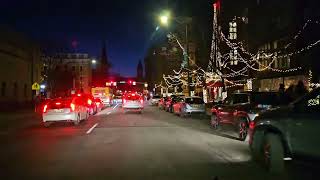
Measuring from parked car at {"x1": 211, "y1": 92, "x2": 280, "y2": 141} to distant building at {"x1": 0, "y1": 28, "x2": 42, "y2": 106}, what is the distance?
3741 cm

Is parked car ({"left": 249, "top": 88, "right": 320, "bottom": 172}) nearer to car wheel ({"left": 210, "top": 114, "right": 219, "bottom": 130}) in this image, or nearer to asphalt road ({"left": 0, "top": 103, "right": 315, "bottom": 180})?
asphalt road ({"left": 0, "top": 103, "right": 315, "bottom": 180})

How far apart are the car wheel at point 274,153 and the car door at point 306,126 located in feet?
1.32

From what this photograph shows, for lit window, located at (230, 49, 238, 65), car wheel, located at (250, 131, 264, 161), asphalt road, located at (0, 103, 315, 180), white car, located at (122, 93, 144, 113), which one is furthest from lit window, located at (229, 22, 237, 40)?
car wheel, located at (250, 131, 264, 161)

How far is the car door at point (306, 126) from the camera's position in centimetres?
993

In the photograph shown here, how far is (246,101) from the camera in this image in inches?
768

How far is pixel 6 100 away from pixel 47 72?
24.5 m

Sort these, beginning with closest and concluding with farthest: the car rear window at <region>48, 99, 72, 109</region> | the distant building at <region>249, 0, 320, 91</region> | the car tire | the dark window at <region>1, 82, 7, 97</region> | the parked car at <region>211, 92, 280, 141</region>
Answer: the parked car at <region>211, 92, 280, 141</region> < the car tire < the car rear window at <region>48, 99, 72, 109</region> < the distant building at <region>249, 0, 320, 91</region> < the dark window at <region>1, 82, 7, 97</region>

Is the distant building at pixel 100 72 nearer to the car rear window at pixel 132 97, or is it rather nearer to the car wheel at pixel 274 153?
the car rear window at pixel 132 97

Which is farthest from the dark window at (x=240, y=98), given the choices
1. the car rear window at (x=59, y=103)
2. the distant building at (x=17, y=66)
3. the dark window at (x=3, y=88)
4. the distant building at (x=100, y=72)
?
the distant building at (x=100, y=72)

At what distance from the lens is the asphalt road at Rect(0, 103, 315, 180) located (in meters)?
11.2

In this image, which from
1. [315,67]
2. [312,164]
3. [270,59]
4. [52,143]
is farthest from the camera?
[270,59]

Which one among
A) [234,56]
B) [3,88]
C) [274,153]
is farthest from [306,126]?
[3,88]

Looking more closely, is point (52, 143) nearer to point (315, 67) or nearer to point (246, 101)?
point (246, 101)

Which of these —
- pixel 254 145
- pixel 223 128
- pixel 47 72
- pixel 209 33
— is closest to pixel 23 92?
pixel 47 72
